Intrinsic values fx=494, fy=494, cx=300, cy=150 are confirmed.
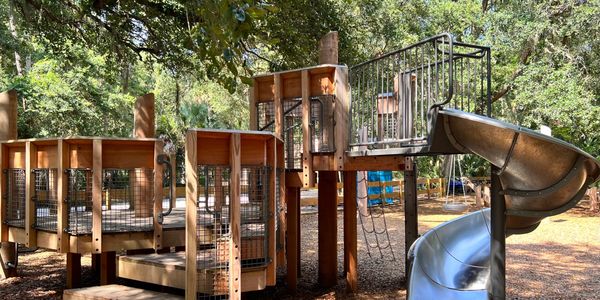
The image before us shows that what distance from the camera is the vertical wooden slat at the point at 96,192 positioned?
Answer: 5.55 m

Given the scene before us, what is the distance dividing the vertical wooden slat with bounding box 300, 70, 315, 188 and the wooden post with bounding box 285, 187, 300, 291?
1.11 m

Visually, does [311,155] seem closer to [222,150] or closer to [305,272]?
[222,150]

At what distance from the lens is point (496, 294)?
427 centimetres

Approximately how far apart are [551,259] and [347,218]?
238 inches

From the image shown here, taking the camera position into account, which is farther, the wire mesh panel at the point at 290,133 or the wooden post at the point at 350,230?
the wooden post at the point at 350,230

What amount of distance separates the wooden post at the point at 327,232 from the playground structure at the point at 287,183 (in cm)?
2

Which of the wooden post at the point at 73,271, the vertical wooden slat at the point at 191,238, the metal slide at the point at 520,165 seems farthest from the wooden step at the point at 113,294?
the metal slide at the point at 520,165

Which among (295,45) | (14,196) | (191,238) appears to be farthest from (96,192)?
(295,45)

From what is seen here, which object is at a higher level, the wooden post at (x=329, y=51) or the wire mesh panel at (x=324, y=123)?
the wooden post at (x=329, y=51)

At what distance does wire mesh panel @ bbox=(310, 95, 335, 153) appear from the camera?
6.72 meters

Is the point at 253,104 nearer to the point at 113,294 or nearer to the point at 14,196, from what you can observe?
the point at 113,294

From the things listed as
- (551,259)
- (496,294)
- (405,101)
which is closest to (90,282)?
(405,101)

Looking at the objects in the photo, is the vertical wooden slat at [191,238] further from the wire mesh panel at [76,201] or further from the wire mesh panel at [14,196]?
the wire mesh panel at [14,196]

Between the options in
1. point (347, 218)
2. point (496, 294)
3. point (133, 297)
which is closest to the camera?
point (496, 294)
